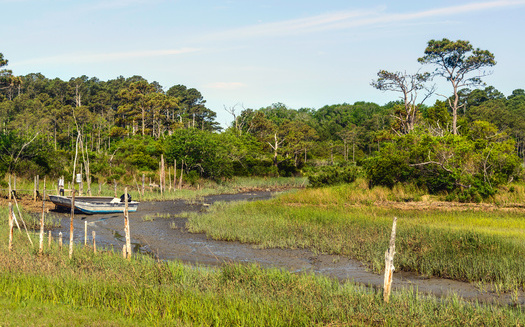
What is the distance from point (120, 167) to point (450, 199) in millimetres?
31451

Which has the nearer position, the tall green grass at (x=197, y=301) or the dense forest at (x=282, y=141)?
the tall green grass at (x=197, y=301)

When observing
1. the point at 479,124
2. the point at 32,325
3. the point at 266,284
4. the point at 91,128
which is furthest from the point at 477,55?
the point at 91,128

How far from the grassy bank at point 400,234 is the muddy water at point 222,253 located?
1.83ft

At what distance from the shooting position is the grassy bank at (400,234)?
13.7m

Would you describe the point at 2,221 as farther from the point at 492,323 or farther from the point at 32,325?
the point at 492,323

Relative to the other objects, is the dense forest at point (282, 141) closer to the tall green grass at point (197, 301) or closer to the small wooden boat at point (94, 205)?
the small wooden boat at point (94, 205)

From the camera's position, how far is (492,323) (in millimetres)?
8609

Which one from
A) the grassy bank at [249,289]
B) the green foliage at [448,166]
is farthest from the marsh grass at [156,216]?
the green foliage at [448,166]

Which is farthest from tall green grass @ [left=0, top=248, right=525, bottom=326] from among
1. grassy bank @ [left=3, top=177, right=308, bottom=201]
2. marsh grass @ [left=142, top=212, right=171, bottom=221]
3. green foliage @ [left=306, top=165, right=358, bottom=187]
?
green foliage @ [left=306, top=165, right=358, bottom=187]

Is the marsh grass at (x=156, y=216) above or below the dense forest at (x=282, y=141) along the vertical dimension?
below

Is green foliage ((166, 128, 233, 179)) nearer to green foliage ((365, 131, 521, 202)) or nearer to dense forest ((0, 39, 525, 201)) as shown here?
dense forest ((0, 39, 525, 201))

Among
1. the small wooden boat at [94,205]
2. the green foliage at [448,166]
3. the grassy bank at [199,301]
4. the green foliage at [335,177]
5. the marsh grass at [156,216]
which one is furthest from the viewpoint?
the green foliage at [335,177]

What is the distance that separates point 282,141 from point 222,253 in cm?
4909

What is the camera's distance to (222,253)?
1767 centimetres
